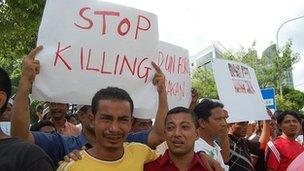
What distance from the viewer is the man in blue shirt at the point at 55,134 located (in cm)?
274

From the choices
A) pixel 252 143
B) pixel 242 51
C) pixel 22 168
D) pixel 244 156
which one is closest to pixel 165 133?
pixel 22 168

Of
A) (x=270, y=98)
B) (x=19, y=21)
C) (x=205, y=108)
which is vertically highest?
(x=19, y=21)

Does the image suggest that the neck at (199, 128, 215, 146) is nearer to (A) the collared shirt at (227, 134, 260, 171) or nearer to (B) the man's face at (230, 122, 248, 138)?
(A) the collared shirt at (227, 134, 260, 171)

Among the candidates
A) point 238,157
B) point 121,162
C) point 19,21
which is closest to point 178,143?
Result: point 121,162

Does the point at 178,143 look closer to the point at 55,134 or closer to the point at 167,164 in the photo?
the point at 167,164

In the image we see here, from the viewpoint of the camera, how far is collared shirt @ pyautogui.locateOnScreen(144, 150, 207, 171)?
2797 mm

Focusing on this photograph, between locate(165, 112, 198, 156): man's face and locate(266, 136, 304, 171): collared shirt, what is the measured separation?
2.41m

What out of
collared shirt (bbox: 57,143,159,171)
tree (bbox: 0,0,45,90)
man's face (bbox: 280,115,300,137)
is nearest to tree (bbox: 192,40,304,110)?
tree (bbox: 0,0,45,90)

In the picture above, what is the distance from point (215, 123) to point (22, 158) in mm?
2380

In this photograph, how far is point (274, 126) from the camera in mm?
6688

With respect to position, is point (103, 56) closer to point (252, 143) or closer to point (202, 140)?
point (202, 140)

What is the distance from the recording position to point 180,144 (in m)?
2.98

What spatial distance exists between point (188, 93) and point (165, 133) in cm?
129

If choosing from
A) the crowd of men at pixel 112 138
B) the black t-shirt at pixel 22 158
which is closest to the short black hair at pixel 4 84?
the crowd of men at pixel 112 138
